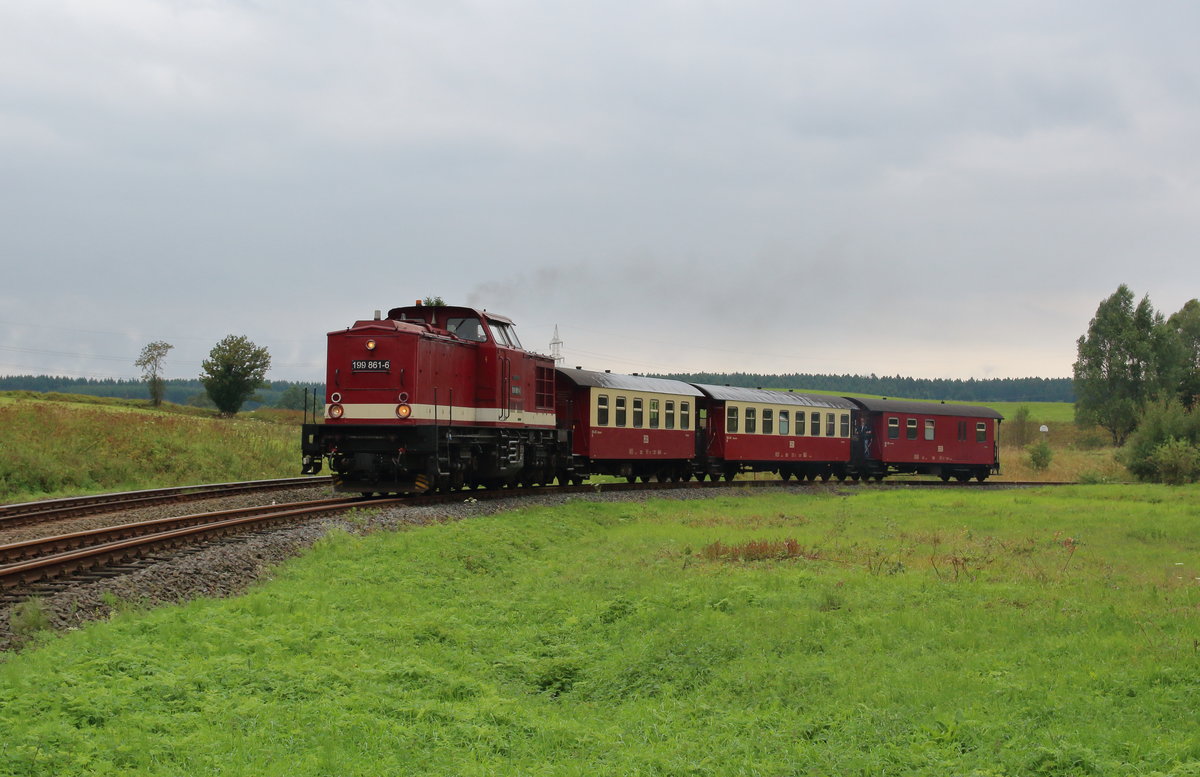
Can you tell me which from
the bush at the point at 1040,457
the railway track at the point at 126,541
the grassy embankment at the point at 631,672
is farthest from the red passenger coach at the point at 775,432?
the grassy embankment at the point at 631,672

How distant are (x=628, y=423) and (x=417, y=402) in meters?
11.8

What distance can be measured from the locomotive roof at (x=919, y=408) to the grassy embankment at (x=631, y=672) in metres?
26.6

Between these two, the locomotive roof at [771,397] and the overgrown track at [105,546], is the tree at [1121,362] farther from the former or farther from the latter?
the overgrown track at [105,546]

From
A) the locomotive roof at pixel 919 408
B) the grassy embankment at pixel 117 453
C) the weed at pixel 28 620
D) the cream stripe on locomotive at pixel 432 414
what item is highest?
the locomotive roof at pixel 919 408

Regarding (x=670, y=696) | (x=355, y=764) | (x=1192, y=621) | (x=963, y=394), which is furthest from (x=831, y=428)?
(x=963, y=394)

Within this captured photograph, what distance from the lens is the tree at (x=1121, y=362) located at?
8700 cm

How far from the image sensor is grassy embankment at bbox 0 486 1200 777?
6.81 m

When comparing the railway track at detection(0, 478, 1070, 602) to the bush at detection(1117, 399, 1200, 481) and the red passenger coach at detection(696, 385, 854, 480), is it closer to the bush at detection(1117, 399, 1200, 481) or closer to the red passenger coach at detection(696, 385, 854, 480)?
the red passenger coach at detection(696, 385, 854, 480)

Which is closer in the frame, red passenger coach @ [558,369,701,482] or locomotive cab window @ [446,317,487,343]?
locomotive cab window @ [446,317,487,343]

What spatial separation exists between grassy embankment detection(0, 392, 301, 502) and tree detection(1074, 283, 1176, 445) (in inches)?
3087

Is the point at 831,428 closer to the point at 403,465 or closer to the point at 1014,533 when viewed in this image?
the point at 1014,533

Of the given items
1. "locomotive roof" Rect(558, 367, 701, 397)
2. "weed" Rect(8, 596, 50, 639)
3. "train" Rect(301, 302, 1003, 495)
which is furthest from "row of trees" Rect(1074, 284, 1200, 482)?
"weed" Rect(8, 596, 50, 639)

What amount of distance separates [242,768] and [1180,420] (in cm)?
4887

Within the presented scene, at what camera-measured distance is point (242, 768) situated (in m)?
6.27
